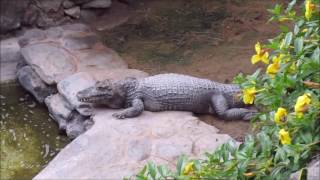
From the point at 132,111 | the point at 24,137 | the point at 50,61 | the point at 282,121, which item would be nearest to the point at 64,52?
the point at 50,61

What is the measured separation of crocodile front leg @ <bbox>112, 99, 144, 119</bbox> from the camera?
524cm

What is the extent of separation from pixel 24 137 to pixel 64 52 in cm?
131

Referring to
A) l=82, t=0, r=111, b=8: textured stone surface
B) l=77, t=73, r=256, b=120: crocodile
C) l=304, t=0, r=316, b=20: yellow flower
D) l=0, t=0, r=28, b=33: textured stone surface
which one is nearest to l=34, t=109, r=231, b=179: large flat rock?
l=77, t=73, r=256, b=120: crocodile

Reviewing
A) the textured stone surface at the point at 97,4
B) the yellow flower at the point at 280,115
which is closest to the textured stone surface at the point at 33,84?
the textured stone surface at the point at 97,4

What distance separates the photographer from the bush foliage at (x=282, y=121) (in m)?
1.86

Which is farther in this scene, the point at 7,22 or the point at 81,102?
the point at 7,22

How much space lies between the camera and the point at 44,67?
643cm

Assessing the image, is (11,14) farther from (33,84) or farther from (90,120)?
Answer: (90,120)

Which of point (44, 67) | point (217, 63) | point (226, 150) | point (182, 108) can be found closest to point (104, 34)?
point (44, 67)

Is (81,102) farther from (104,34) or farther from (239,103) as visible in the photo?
(104,34)

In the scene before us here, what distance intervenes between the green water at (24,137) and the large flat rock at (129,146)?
Answer: 0.64 metres

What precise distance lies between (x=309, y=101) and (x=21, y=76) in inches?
206

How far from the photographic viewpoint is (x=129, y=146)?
187 inches

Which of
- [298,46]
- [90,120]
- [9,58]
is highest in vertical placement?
[298,46]
